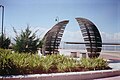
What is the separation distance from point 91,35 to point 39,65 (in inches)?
146

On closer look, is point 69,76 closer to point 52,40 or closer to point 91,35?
point 91,35

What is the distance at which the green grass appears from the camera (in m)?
3.98

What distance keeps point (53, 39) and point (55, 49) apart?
1.35ft

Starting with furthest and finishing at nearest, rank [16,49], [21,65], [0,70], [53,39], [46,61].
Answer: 1. [53,39]
2. [16,49]
3. [46,61]
4. [21,65]
5. [0,70]

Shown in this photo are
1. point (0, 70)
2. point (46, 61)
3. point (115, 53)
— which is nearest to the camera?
point (0, 70)

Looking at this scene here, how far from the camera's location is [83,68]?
16.5 ft

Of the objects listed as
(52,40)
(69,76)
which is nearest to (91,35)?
(52,40)

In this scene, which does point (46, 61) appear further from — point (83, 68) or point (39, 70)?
point (83, 68)

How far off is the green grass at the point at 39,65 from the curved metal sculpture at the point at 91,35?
2316 mm

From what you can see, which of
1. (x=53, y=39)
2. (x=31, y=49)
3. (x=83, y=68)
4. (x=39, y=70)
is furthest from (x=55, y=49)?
(x=39, y=70)

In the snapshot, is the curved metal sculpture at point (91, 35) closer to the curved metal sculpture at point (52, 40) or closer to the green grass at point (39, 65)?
the curved metal sculpture at point (52, 40)

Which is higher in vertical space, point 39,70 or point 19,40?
point 19,40

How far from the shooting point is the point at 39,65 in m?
4.37

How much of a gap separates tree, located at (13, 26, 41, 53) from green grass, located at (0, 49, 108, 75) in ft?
5.52
